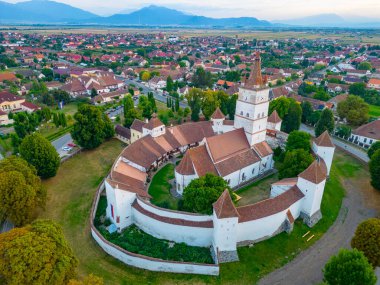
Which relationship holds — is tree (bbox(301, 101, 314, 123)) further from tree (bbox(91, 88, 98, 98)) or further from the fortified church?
tree (bbox(91, 88, 98, 98))

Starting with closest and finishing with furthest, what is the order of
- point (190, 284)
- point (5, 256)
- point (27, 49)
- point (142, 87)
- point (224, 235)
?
1. point (5, 256)
2. point (190, 284)
3. point (224, 235)
4. point (142, 87)
5. point (27, 49)

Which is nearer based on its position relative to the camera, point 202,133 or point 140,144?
point 140,144

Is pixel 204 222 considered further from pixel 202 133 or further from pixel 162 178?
pixel 202 133

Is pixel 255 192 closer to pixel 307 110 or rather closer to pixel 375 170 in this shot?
pixel 375 170

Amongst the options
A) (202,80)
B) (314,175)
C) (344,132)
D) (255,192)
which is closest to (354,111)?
(344,132)

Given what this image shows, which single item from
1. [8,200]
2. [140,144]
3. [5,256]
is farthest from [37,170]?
[5,256]

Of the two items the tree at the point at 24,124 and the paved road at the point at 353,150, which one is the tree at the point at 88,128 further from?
the paved road at the point at 353,150
